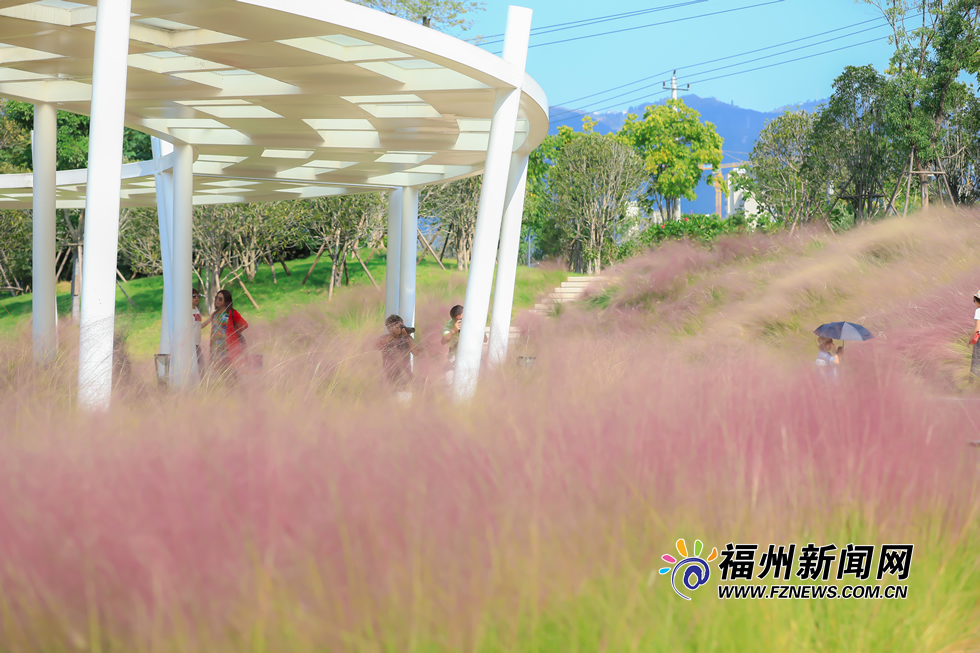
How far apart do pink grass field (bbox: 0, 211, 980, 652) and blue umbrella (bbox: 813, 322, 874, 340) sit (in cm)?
319

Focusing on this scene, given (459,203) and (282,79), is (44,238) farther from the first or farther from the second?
(459,203)

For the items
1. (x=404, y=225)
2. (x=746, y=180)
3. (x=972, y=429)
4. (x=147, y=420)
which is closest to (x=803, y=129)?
(x=746, y=180)

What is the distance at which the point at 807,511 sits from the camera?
112 inches

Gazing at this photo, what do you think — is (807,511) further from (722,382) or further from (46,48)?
(46,48)

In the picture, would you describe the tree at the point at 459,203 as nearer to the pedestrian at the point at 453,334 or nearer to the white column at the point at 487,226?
the pedestrian at the point at 453,334

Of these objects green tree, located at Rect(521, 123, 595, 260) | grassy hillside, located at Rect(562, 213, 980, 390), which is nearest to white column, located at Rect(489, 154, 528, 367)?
grassy hillside, located at Rect(562, 213, 980, 390)

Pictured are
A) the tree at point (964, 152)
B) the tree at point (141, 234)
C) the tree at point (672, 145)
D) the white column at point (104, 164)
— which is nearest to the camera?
the white column at point (104, 164)

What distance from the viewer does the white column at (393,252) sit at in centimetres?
1326

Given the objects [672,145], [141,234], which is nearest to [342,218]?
[141,234]

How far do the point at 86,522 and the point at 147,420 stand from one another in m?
1.32

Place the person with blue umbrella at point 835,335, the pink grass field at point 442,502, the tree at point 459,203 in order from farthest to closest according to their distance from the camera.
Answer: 1. the tree at point 459,203
2. the person with blue umbrella at point 835,335
3. the pink grass field at point 442,502

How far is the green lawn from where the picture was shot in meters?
21.0
